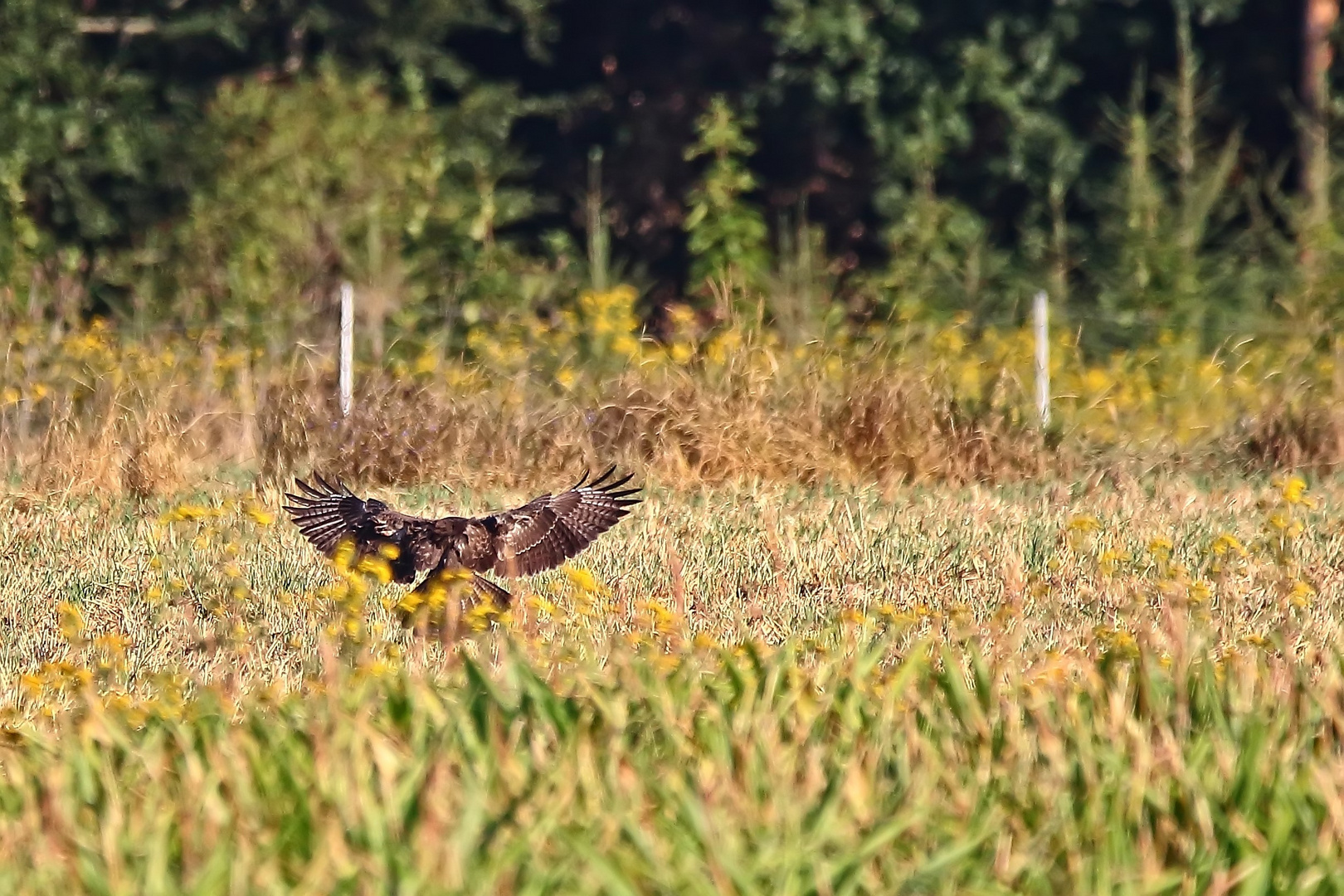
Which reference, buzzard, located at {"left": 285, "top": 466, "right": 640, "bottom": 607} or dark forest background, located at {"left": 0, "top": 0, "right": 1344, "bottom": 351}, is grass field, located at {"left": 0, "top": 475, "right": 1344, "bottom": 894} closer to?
buzzard, located at {"left": 285, "top": 466, "right": 640, "bottom": 607}

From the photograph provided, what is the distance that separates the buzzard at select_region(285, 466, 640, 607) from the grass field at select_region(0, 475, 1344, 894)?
123 mm

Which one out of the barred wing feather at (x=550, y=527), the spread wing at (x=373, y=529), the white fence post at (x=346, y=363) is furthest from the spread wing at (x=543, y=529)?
the white fence post at (x=346, y=363)

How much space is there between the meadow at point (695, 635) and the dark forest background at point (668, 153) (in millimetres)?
5580

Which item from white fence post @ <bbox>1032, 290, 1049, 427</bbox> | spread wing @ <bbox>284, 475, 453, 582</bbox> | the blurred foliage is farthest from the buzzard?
the blurred foliage

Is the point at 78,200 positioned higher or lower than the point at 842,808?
higher

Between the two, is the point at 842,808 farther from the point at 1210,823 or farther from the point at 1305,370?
the point at 1305,370

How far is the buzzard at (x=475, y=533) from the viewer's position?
20.9 feet

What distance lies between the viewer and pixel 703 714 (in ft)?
14.5

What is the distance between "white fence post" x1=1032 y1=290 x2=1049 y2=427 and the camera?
10.8 m

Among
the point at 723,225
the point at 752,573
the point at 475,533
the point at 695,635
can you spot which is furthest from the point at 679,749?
the point at 723,225

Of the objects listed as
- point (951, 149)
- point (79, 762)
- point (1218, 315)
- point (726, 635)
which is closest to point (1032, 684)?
point (726, 635)

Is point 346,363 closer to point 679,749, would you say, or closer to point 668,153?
point 679,749

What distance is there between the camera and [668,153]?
24.2m

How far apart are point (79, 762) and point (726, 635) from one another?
260cm
